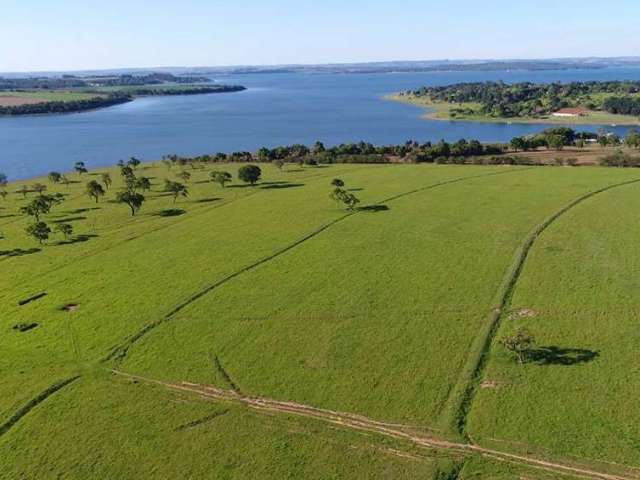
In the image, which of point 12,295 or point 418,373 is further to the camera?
point 12,295

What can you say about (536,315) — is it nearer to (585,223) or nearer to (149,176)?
(585,223)

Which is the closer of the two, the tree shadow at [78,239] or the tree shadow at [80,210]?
the tree shadow at [78,239]

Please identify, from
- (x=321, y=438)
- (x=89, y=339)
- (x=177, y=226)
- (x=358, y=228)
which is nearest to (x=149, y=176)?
(x=177, y=226)

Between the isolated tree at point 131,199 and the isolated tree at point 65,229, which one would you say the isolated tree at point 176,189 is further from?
the isolated tree at point 65,229

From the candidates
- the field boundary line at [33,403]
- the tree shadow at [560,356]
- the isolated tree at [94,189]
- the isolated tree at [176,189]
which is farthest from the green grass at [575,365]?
the isolated tree at [94,189]

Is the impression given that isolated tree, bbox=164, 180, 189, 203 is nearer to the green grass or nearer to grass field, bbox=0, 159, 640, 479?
grass field, bbox=0, 159, 640, 479

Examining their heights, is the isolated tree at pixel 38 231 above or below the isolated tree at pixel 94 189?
below
